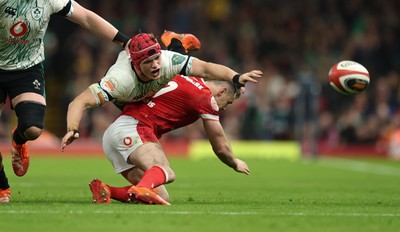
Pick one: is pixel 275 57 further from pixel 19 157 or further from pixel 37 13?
pixel 37 13

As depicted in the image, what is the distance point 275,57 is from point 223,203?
50.1 ft

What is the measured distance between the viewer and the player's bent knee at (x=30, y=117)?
9555 millimetres

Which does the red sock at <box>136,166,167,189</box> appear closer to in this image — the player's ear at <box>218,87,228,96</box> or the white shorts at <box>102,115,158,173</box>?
the white shorts at <box>102,115,158,173</box>

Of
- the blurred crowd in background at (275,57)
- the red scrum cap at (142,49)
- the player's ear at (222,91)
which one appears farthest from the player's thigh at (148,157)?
the blurred crowd in background at (275,57)

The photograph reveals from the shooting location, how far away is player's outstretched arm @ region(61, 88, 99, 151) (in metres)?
8.90

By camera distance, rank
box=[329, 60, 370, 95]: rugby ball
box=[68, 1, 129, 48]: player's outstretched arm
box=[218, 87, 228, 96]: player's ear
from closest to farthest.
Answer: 1. box=[68, 1, 129, 48]: player's outstretched arm
2. box=[218, 87, 228, 96]: player's ear
3. box=[329, 60, 370, 95]: rugby ball

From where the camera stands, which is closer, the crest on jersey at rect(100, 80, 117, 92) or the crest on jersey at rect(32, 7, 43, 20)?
the crest on jersey at rect(100, 80, 117, 92)

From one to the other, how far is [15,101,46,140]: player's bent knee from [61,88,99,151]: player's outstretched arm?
1.60 ft

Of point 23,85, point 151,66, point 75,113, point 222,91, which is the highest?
point 151,66

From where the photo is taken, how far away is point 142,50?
9531 millimetres

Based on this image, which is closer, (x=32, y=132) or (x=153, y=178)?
(x=153, y=178)

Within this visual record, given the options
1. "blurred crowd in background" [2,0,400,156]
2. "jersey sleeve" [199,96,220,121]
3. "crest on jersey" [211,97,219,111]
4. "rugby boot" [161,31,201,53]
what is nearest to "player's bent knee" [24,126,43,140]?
"jersey sleeve" [199,96,220,121]

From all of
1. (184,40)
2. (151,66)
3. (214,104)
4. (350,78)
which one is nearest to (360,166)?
(350,78)

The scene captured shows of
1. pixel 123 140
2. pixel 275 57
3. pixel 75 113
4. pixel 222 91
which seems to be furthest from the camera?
pixel 275 57
